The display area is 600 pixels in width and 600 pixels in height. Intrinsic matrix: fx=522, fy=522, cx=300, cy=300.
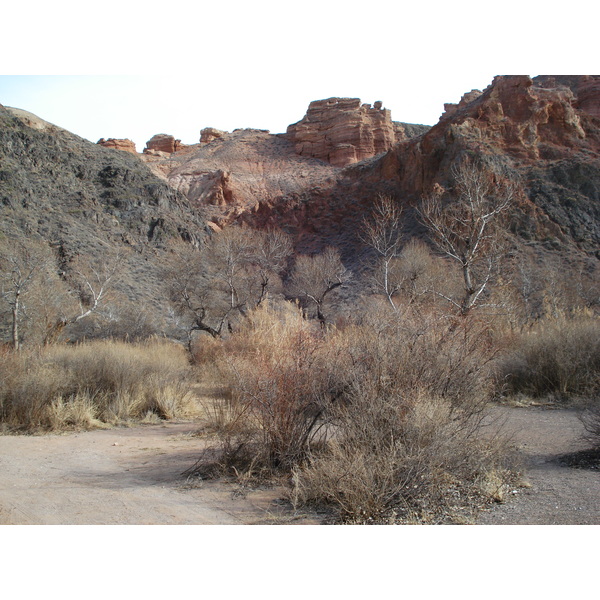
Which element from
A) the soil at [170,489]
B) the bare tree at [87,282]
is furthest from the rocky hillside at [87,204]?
the soil at [170,489]

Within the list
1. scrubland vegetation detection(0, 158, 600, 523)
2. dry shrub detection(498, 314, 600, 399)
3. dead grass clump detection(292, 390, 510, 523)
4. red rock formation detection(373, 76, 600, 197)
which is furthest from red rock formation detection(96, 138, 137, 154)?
dead grass clump detection(292, 390, 510, 523)

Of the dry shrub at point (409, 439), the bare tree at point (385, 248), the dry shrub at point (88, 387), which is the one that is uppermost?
the bare tree at point (385, 248)

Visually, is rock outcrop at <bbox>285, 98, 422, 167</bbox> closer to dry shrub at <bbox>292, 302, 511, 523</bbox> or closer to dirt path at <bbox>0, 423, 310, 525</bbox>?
dirt path at <bbox>0, 423, 310, 525</bbox>

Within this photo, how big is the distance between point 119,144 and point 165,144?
26.4 feet

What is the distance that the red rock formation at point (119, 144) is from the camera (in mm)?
81975

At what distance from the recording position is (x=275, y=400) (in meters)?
6.20

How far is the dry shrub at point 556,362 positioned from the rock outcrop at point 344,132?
183 feet

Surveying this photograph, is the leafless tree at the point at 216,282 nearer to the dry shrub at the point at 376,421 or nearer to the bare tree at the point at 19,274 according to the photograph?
the bare tree at the point at 19,274

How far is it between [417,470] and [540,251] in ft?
117

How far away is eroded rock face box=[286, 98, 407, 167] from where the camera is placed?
220ft

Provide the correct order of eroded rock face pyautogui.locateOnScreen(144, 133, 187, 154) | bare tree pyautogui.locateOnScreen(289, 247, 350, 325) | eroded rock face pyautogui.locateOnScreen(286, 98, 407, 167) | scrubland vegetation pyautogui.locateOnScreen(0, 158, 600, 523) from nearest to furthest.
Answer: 1. scrubland vegetation pyautogui.locateOnScreen(0, 158, 600, 523)
2. bare tree pyautogui.locateOnScreen(289, 247, 350, 325)
3. eroded rock face pyautogui.locateOnScreen(286, 98, 407, 167)
4. eroded rock face pyautogui.locateOnScreen(144, 133, 187, 154)

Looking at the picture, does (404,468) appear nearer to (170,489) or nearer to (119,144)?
(170,489)

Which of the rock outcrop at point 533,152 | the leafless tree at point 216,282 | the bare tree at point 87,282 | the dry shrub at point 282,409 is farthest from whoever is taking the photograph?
the rock outcrop at point 533,152

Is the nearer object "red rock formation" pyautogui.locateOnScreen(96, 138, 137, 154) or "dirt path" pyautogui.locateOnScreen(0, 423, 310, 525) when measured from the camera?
"dirt path" pyautogui.locateOnScreen(0, 423, 310, 525)
